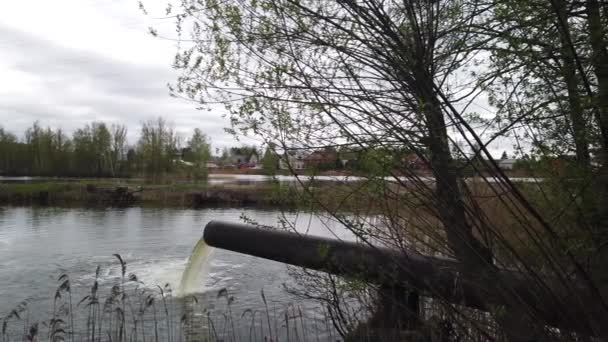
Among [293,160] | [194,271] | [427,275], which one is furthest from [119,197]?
[427,275]

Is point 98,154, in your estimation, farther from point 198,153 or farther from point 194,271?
point 194,271

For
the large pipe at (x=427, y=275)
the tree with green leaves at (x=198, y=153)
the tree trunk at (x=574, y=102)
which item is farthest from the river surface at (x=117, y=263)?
the tree with green leaves at (x=198, y=153)

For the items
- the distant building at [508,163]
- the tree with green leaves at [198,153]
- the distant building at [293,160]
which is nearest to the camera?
the distant building at [508,163]

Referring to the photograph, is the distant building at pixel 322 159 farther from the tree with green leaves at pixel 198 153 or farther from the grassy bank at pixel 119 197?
the tree with green leaves at pixel 198 153

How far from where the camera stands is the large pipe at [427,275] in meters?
2.56

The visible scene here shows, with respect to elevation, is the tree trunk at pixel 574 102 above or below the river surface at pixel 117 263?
above

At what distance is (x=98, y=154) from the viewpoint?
62219 mm

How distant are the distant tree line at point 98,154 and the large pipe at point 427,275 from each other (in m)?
46.7

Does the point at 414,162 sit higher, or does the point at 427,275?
the point at 414,162

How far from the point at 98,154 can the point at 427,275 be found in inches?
2569

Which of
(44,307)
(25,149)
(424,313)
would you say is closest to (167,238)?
(44,307)

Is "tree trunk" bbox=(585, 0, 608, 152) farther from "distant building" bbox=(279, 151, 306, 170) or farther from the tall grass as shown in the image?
the tall grass

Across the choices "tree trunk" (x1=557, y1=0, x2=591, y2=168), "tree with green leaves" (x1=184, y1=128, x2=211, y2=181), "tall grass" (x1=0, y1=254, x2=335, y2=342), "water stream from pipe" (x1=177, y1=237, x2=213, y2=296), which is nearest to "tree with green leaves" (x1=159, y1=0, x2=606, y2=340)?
"tree trunk" (x1=557, y1=0, x2=591, y2=168)

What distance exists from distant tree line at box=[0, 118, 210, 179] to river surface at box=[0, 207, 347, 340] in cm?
3351
